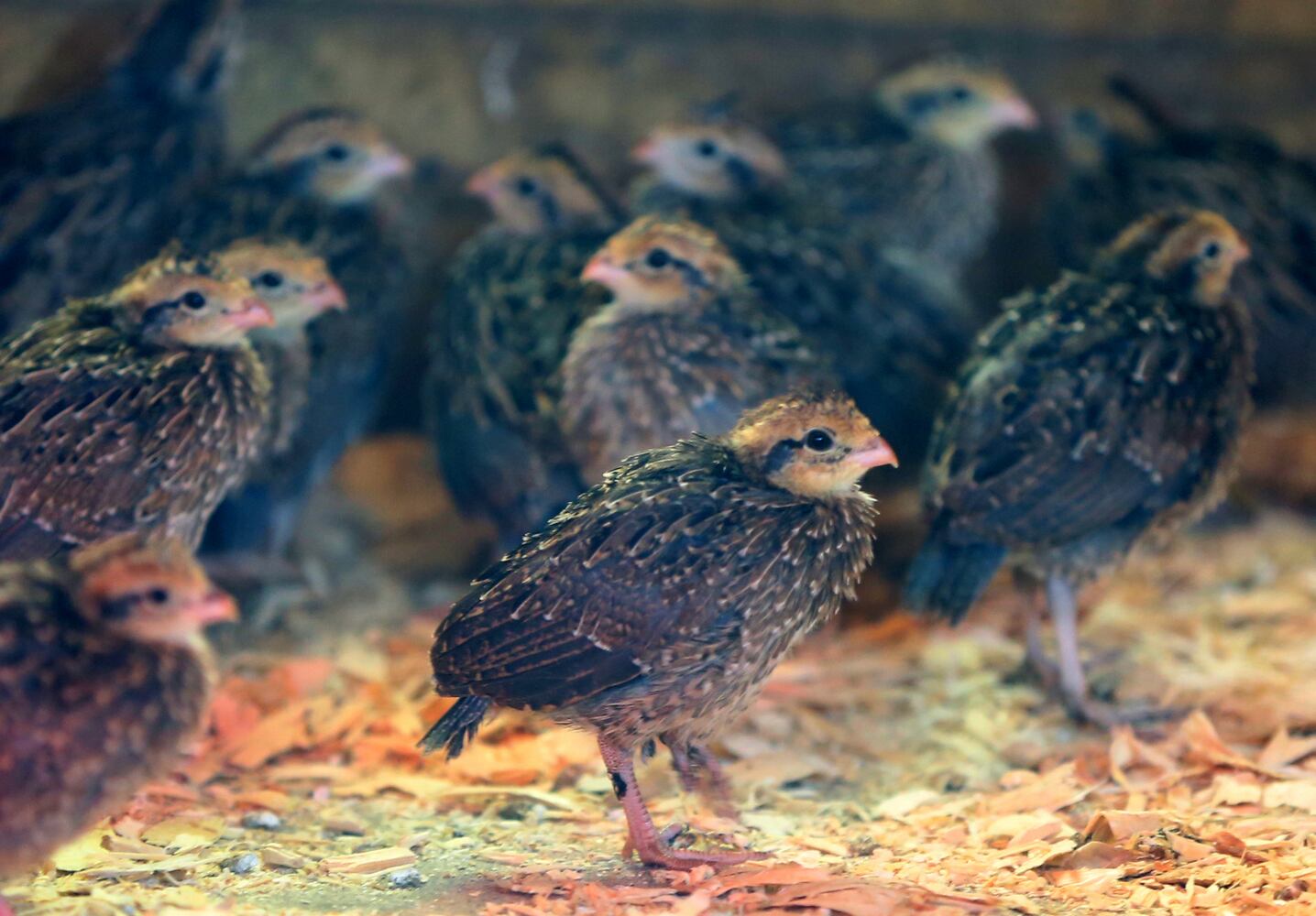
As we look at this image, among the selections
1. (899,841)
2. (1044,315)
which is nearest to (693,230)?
(1044,315)

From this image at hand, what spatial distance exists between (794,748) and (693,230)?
174 centimetres

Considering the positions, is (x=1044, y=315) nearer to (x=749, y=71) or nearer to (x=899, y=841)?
(x=899, y=841)

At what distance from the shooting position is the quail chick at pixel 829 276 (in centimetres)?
612

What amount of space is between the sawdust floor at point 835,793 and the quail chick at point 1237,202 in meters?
0.95

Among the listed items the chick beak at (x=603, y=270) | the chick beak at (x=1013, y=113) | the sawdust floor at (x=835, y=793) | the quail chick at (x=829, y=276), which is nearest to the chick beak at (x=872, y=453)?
the sawdust floor at (x=835, y=793)

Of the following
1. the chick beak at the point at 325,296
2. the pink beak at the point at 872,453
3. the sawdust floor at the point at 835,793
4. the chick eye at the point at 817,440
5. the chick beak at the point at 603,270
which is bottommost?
the sawdust floor at the point at 835,793

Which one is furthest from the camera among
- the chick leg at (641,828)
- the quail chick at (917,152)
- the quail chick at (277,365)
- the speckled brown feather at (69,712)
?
the quail chick at (917,152)

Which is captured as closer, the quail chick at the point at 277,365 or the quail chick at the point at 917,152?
the quail chick at the point at 277,365

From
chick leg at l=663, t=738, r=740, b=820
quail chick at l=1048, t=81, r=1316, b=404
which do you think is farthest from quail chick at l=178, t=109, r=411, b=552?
quail chick at l=1048, t=81, r=1316, b=404

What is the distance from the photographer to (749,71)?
7.57 metres

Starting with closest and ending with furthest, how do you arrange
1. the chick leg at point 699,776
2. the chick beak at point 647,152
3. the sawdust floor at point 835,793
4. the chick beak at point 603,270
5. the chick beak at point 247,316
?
1. the sawdust floor at point 835,793
2. the chick leg at point 699,776
3. the chick beak at point 247,316
4. the chick beak at point 603,270
5. the chick beak at point 647,152

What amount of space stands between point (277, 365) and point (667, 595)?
7.53ft

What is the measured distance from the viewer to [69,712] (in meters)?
3.40

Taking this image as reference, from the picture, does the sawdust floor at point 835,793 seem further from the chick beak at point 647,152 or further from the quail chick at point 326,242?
the chick beak at point 647,152
